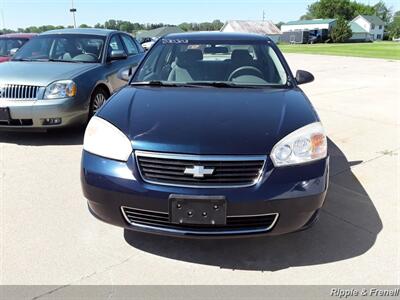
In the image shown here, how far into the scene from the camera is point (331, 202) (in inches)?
140

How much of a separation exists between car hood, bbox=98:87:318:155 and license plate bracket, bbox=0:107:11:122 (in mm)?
2337

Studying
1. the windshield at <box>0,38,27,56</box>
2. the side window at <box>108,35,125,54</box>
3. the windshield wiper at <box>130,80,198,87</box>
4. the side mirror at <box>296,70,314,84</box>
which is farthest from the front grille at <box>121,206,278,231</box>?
the windshield at <box>0,38,27,56</box>

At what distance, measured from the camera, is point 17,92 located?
496 centimetres

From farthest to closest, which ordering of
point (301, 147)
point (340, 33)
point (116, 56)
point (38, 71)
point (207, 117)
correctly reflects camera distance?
point (340, 33)
point (116, 56)
point (38, 71)
point (207, 117)
point (301, 147)

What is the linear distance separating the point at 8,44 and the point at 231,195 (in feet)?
28.4

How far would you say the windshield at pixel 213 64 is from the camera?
143 inches

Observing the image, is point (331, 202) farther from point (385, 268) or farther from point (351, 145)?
point (351, 145)

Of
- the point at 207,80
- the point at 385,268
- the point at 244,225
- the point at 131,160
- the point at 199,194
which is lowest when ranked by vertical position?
the point at 385,268

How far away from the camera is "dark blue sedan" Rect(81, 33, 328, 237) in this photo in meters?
2.34

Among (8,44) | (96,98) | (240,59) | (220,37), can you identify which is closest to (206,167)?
(240,59)

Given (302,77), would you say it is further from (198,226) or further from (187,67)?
(198,226)
